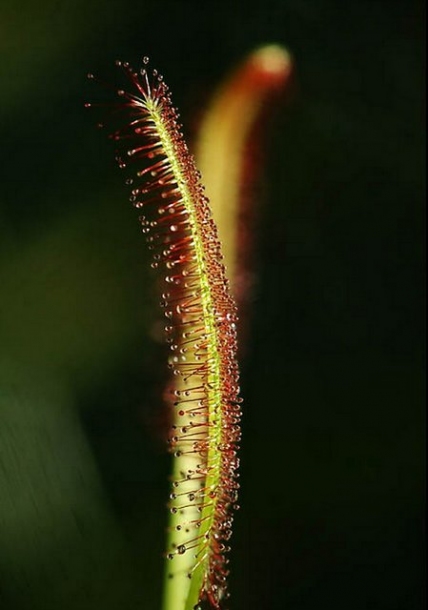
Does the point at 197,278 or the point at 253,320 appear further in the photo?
the point at 253,320

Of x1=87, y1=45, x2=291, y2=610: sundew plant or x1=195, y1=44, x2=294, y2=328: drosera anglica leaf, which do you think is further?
x1=195, y1=44, x2=294, y2=328: drosera anglica leaf

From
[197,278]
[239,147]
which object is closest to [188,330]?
[197,278]

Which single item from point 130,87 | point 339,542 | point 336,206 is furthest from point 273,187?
point 339,542

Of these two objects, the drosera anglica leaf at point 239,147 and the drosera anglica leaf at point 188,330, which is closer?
the drosera anglica leaf at point 188,330

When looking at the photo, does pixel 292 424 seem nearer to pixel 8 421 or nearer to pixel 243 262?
pixel 243 262

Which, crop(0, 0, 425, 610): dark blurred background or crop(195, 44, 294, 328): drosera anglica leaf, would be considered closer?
crop(0, 0, 425, 610): dark blurred background

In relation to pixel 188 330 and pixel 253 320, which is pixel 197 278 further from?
pixel 253 320
